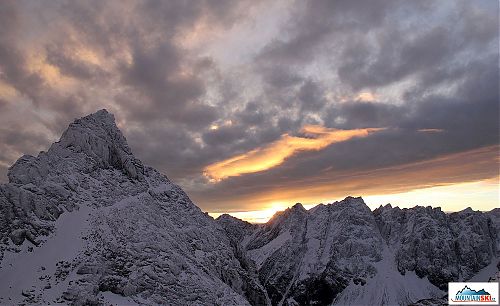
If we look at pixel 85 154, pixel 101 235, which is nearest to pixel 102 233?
pixel 101 235

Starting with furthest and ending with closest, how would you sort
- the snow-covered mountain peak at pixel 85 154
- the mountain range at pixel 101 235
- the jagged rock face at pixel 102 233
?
the snow-covered mountain peak at pixel 85 154, the jagged rock face at pixel 102 233, the mountain range at pixel 101 235

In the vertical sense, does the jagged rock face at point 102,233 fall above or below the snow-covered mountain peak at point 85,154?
below

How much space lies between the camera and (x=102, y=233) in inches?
3484

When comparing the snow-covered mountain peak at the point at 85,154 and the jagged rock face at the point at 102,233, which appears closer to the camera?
the jagged rock face at the point at 102,233

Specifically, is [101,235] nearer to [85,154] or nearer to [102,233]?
[102,233]

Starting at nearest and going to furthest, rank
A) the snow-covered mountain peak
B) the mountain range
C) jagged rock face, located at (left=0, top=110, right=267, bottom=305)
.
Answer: the mountain range
jagged rock face, located at (left=0, top=110, right=267, bottom=305)
the snow-covered mountain peak

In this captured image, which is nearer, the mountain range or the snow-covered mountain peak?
the mountain range

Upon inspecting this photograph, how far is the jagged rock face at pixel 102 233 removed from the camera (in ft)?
255

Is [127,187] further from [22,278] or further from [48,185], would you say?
[22,278]

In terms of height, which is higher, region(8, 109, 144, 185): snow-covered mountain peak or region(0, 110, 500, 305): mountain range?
region(8, 109, 144, 185): snow-covered mountain peak

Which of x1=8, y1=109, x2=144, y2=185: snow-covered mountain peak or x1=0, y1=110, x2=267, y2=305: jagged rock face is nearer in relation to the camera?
x1=0, y1=110, x2=267, y2=305: jagged rock face

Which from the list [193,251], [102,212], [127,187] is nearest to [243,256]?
[193,251]

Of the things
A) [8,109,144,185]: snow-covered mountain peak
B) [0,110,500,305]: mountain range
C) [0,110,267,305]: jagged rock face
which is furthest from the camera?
[8,109,144,185]: snow-covered mountain peak

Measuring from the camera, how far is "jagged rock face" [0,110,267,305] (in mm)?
77625
